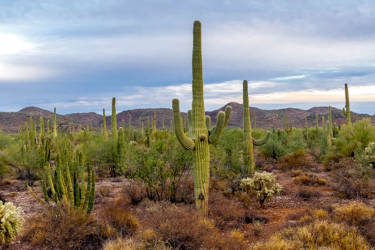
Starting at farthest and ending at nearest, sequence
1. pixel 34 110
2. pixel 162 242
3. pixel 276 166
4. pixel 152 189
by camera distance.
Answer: pixel 34 110 < pixel 276 166 < pixel 152 189 < pixel 162 242

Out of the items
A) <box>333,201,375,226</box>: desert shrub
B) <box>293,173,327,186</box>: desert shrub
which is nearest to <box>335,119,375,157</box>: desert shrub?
<box>293,173,327,186</box>: desert shrub

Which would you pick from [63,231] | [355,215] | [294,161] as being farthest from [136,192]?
[294,161]

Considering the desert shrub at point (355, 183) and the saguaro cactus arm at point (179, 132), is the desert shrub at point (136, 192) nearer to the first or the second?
the saguaro cactus arm at point (179, 132)

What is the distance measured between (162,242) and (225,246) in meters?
1.54

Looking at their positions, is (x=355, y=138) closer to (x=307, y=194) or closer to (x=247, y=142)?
(x=247, y=142)

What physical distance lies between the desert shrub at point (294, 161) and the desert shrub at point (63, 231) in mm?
15717

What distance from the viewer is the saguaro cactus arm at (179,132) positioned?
9047 mm

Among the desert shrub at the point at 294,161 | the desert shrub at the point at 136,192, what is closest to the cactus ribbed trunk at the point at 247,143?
the desert shrub at the point at 136,192

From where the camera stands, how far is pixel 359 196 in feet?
40.4

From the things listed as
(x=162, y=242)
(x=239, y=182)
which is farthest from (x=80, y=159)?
(x=239, y=182)

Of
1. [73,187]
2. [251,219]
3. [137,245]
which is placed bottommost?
[251,219]

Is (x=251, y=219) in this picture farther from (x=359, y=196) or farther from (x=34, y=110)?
(x=34, y=110)

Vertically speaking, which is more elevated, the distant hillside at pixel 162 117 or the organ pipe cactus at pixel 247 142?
the distant hillside at pixel 162 117

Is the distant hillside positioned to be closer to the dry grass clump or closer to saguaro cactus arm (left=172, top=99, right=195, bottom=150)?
the dry grass clump
